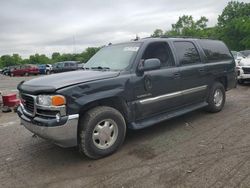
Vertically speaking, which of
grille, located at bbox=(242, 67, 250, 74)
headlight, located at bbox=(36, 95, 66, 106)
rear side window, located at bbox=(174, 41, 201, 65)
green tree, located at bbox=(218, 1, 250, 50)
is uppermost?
green tree, located at bbox=(218, 1, 250, 50)

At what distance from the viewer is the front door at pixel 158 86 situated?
4914 mm

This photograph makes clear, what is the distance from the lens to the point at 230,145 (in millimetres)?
4691

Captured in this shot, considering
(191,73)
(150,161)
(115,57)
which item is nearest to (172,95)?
(191,73)

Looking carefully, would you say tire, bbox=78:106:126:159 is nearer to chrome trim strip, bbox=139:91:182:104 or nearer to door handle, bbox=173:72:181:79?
chrome trim strip, bbox=139:91:182:104

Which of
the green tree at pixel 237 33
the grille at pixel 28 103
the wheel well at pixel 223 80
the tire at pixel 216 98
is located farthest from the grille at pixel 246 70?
the green tree at pixel 237 33

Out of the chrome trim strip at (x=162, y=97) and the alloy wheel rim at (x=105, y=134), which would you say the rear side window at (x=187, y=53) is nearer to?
the chrome trim strip at (x=162, y=97)

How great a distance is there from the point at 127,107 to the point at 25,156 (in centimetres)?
187

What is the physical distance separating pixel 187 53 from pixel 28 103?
3414mm

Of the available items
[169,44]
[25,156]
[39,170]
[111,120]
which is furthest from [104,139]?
[169,44]

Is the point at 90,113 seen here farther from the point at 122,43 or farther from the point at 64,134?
the point at 122,43

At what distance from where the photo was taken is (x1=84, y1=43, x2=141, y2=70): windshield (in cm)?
507

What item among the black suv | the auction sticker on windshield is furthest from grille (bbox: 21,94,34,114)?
the auction sticker on windshield

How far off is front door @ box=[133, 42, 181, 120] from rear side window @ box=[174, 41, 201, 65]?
0.30m

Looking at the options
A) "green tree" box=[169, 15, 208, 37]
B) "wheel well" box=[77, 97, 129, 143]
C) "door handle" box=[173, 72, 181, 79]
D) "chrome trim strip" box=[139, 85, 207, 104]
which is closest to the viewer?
"wheel well" box=[77, 97, 129, 143]
